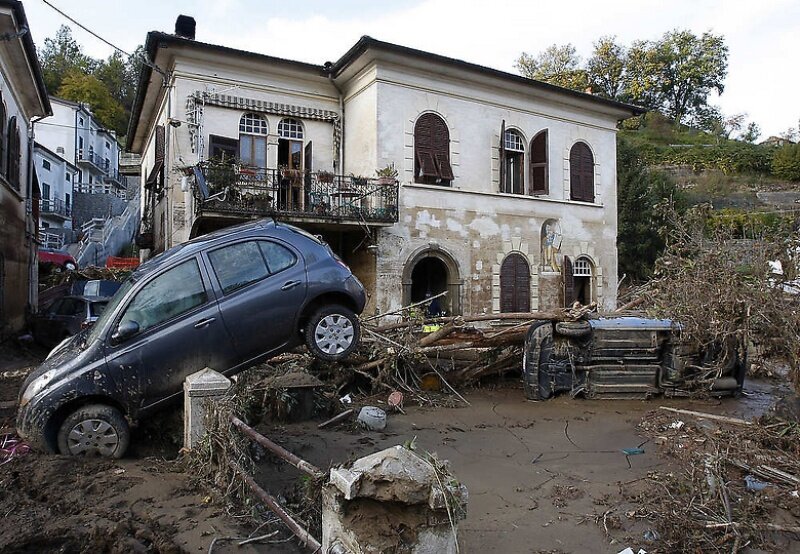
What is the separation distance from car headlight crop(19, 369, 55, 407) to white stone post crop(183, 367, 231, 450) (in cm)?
A: 136

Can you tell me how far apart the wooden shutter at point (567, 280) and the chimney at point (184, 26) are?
1377cm

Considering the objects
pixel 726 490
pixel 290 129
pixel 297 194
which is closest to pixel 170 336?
pixel 726 490

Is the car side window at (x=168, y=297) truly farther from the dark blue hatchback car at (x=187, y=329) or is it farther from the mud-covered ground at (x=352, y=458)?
the mud-covered ground at (x=352, y=458)

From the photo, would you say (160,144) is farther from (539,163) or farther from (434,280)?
(539,163)

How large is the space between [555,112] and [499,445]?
14.9 metres

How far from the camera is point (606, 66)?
45031 millimetres

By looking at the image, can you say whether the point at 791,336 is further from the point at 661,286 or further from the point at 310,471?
the point at 310,471

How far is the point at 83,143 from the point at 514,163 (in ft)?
148

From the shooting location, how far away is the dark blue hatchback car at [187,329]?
5.43 m

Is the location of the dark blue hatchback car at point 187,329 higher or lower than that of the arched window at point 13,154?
lower

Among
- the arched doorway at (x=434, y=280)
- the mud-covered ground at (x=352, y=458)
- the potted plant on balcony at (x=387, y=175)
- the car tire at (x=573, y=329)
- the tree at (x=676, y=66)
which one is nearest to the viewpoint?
the mud-covered ground at (x=352, y=458)

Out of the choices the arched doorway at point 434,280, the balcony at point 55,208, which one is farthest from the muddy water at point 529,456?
the balcony at point 55,208

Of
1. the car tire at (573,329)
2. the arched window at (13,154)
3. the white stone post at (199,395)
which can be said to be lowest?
the white stone post at (199,395)

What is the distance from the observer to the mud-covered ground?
13.5ft
